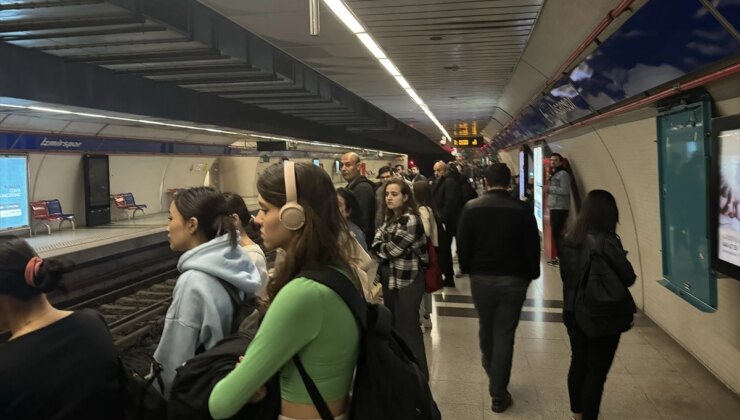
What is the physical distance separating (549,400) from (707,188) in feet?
6.10

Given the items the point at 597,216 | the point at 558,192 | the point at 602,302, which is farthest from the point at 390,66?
the point at 602,302

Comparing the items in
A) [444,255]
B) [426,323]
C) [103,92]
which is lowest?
[426,323]

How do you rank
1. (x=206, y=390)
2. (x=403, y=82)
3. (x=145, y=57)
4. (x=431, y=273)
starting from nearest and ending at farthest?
1. (x=206, y=390)
2. (x=431, y=273)
3. (x=145, y=57)
4. (x=403, y=82)

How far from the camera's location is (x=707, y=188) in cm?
354

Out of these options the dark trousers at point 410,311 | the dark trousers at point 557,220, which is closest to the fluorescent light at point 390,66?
the dark trousers at point 557,220

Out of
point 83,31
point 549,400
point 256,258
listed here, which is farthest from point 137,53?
point 549,400

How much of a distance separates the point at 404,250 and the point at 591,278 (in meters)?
1.40

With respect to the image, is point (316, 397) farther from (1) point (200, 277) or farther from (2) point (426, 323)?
(2) point (426, 323)

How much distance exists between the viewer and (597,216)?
3.12 m

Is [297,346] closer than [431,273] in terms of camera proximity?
Yes

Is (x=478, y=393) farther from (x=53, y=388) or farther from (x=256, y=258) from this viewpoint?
(x=53, y=388)

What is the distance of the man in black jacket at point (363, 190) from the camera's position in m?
5.23

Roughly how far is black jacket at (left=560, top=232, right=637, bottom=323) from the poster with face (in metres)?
0.65

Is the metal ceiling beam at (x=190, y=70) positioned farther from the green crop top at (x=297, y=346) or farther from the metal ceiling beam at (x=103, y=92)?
the green crop top at (x=297, y=346)
